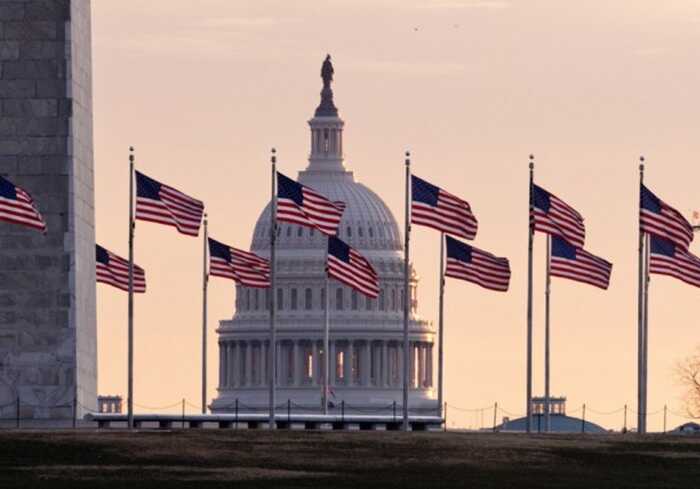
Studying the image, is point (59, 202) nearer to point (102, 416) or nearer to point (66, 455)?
point (102, 416)

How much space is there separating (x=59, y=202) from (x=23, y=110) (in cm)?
377

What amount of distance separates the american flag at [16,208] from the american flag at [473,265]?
83.6ft

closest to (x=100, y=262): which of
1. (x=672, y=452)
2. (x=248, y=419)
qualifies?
(x=248, y=419)

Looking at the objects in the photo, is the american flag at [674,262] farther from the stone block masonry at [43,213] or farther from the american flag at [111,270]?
the stone block masonry at [43,213]

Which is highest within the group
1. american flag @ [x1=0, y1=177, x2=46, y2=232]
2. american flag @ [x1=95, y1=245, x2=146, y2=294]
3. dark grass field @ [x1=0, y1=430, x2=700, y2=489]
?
american flag @ [x1=0, y1=177, x2=46, y2=232]

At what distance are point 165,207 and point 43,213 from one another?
6.11 metres

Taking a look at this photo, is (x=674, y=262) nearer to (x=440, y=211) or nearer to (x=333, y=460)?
(x=440, y=211)

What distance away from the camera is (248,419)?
148m

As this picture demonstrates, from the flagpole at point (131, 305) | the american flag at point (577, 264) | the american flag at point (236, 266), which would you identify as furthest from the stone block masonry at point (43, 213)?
the american flag at point (236, 266)

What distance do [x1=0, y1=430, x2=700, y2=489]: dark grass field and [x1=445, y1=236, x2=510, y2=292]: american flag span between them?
73.1ft

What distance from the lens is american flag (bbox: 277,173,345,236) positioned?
5310 inches

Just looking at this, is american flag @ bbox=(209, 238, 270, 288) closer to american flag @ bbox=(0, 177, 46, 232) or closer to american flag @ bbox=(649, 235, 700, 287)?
american flag @ bbox=(649, 235, 700, 287)

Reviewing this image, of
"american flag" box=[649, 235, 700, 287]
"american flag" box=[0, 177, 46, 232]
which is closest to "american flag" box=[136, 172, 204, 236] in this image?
"american flag" box=[0, 177, 46, 232]

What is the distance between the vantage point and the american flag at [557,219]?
137500mm
